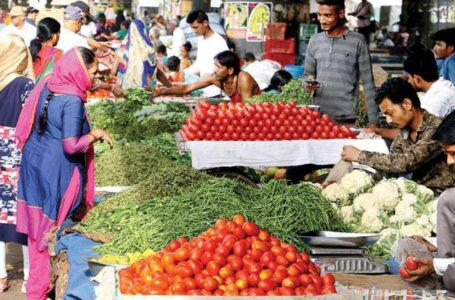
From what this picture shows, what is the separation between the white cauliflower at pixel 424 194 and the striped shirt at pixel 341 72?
2.81 meters

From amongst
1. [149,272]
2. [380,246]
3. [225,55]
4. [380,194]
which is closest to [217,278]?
[149,272]

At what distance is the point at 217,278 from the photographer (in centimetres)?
396

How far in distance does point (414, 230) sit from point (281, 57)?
467 inches

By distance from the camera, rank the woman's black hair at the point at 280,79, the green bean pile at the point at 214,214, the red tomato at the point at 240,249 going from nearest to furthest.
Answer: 1. the red tomato at the point at 240,249
2. the green bean pile at the point at 214,214
3. the woman's black hair at the point at 280,79

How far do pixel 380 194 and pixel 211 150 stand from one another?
2375mm

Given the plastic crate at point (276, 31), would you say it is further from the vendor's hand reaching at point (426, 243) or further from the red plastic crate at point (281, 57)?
the vendor's hand reaching at point (426, 243)

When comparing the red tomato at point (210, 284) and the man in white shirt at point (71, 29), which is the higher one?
the man in white shirt at point (71, 29)

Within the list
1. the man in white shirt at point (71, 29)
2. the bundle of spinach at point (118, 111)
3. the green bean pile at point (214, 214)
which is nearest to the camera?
the green bean pile at point (214, 214)

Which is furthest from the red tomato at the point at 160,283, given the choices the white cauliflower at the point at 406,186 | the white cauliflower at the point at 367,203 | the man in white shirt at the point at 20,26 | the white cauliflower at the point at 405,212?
the man in white shirt at the point at 20,26

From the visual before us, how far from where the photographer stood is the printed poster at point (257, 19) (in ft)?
56.4

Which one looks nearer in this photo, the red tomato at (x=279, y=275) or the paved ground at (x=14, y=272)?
the red tomato at (x=279, y=275)

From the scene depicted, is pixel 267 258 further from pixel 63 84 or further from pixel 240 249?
pixel 63 84

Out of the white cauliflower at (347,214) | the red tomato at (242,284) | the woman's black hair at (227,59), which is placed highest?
the woman's black hair at (227,59)

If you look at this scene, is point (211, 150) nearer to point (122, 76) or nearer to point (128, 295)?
point (128, 295)
